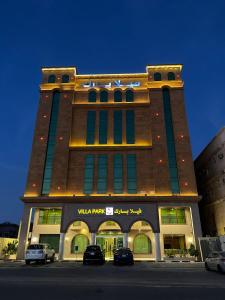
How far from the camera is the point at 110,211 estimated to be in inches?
1310

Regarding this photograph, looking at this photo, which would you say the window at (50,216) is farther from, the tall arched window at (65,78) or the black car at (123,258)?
the tall arched window at (65,78)

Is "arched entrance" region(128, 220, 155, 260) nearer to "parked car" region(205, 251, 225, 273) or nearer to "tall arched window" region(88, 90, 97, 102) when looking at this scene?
"parked car" region(205, 251, 225, 273)

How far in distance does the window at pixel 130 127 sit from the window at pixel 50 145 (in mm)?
11164

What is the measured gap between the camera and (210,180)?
4144 centimetres

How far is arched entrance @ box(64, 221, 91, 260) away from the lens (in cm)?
3472

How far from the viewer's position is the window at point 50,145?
3591cm

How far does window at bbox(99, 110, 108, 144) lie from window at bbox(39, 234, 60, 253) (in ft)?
49.1

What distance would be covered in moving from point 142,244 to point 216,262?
19171 mm

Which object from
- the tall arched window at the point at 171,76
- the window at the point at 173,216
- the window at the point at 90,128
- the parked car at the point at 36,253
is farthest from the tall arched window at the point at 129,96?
the parked car at the point at 36,253

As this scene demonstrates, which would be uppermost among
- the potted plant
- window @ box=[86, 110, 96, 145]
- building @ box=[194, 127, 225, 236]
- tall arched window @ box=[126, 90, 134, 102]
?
tall arched window @ box=[126, 90, 134, 102]

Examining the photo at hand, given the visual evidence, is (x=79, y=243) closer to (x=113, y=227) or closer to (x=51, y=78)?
(x=113, y=227)

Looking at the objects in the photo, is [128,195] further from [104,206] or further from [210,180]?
[210,180]

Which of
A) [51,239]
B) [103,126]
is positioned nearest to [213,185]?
[103,126]

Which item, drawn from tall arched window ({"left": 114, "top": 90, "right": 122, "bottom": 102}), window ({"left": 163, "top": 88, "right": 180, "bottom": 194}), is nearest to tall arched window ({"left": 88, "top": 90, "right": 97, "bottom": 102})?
tall arched window ({"left": 114, "top": 90, "right": 122, "bottom": 102})
